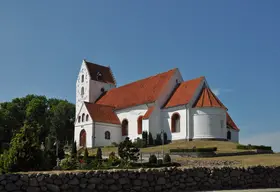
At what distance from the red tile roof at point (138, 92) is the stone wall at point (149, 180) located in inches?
1158

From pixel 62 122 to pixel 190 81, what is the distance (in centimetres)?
2962

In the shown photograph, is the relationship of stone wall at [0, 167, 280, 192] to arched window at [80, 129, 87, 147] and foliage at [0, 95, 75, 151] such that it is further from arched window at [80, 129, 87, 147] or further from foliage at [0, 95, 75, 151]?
foliage at [0, 95, 75, 151]

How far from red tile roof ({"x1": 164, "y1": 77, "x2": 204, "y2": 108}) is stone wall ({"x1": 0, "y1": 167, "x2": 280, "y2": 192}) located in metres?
26.6

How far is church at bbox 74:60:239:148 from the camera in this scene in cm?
3981

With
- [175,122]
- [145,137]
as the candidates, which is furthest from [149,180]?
[175,122]

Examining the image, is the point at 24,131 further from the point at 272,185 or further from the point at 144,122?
the point at 144,122

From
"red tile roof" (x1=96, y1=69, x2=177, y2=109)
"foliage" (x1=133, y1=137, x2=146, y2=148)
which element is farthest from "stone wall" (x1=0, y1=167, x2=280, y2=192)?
"red tile roof" (x1=96, y1=69, x2=177, y2=109)

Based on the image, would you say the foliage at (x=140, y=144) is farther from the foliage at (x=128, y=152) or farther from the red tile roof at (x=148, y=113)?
the foliage at (x=128, y=152)

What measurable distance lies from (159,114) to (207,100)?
21.9 feet

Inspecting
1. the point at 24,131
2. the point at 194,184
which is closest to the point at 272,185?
the point at 194,184

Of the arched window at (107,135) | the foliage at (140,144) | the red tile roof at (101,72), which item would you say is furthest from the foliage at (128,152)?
the red tile roof at (101,72)

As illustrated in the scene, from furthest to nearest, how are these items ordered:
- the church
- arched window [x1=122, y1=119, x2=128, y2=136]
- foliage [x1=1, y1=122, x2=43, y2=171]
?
arched window [x1=122, y1=119, x2=128, y2=136] → the church → foliage [x1=1, y1=122, x2=43, y2=171]

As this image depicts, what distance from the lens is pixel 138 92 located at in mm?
47406

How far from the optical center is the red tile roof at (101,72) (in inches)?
2208
